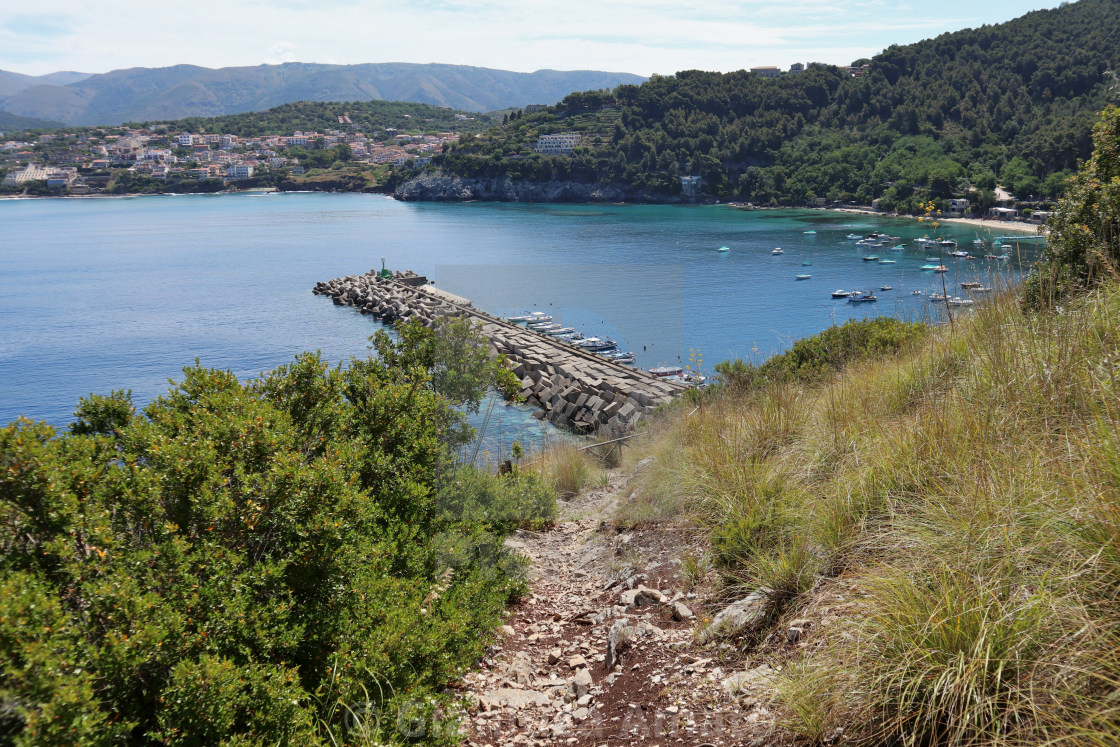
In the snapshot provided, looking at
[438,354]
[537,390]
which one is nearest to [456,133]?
[537,390]

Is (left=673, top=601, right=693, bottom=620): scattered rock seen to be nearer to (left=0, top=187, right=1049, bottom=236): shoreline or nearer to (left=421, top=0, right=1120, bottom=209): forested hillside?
(left=0, top=187, right=1049, bottom=236): shoreline

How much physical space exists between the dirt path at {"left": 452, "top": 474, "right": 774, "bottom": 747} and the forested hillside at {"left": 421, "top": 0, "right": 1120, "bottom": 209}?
2552 inches

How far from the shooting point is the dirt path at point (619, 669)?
2.84 m

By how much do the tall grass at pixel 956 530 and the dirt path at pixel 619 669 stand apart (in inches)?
14.4

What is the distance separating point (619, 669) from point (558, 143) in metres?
119

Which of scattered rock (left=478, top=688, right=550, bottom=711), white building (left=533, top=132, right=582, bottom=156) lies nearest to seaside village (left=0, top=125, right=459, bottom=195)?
white building (left=533, top=132, right=582, bottom=156)

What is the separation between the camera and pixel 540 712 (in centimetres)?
342

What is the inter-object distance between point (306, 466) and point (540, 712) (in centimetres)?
178

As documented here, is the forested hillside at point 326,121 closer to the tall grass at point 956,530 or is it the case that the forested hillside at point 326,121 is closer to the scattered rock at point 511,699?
the tall grass at point 956,530

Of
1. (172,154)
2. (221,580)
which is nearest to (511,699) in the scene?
(221,580)

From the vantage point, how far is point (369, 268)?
55.3m

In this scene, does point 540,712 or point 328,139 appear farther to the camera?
point 328,139

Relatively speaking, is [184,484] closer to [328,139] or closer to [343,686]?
[343,686]

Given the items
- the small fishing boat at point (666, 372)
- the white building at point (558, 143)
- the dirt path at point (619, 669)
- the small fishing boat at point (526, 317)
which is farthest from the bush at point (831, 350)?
the white building at point (558, 143)
